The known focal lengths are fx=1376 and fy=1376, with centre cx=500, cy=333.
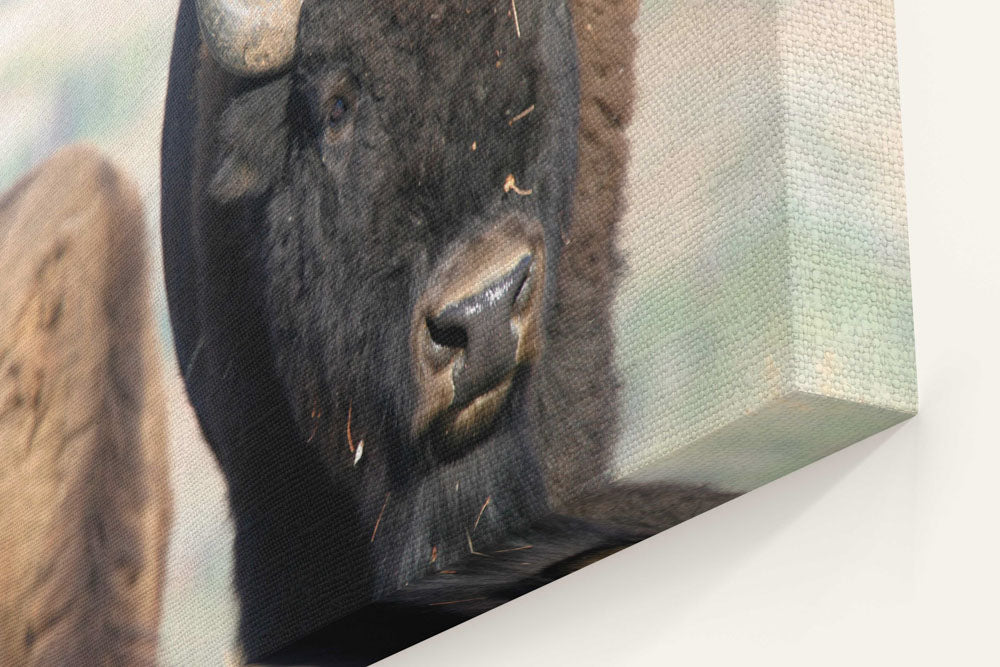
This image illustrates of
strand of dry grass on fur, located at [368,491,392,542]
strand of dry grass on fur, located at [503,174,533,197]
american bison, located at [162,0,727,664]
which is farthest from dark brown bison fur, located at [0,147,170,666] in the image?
strand of dry grass on fur, located at [503,174,533,197]

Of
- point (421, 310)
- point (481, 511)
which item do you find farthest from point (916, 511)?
point (421, 310)

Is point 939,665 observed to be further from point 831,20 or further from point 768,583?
point 831,20

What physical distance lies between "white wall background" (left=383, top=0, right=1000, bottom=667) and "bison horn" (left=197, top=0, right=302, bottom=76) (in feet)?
2.38

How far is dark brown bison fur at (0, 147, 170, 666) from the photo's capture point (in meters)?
1.61

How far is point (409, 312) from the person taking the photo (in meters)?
1.28

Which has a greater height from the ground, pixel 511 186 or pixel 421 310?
pixel 511 186

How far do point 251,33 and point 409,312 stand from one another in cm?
49

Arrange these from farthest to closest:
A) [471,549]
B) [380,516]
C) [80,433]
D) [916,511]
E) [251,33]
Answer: [80,433] < [251,33] < [380,516] < [471,549] < [916,511]

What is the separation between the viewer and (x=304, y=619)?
1.33 meters

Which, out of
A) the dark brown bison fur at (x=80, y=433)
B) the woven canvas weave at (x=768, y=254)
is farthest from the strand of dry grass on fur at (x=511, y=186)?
the dark brown bison fur at (x=80, y=433)

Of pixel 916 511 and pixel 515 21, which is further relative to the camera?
pixel 515 21

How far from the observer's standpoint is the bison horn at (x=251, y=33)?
5.03ft

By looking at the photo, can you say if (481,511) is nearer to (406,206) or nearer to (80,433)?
(406,206)

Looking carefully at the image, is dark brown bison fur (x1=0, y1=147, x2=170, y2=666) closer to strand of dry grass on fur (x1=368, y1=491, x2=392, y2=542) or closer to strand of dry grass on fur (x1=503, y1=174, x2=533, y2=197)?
strand of dry grass on fur (x1=368, y1=491, x2=392, y2=542)
